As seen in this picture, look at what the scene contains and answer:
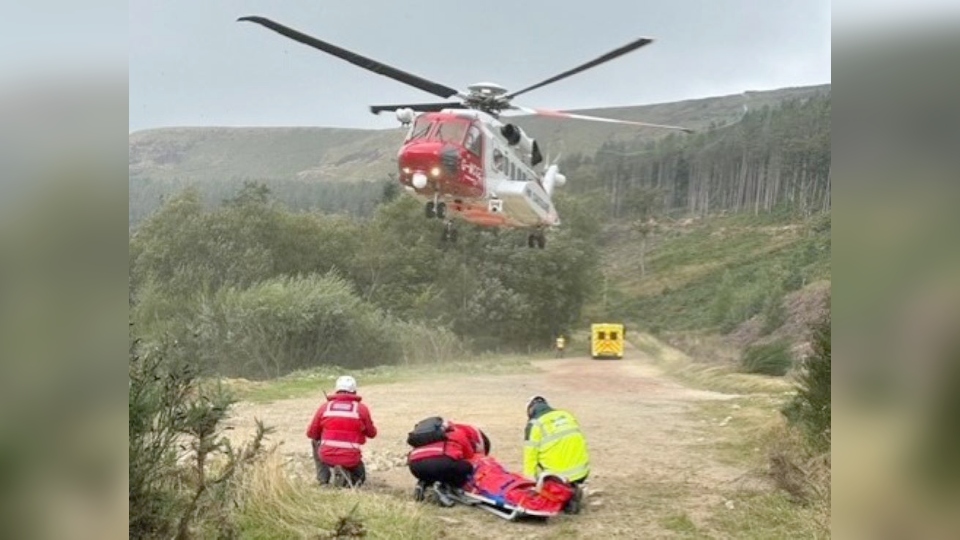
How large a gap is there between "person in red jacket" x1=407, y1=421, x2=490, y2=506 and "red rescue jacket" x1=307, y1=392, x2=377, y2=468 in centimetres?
26

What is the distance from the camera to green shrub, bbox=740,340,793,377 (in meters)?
4.26

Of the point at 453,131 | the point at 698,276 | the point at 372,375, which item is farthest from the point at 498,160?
the point at 372,375

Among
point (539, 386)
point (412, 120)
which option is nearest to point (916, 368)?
point (539, 386)

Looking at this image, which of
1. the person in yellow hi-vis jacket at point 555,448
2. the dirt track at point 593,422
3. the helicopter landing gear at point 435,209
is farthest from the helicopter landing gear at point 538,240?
the person in yellow hi-vis jacket at point 555,448

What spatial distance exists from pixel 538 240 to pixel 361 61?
122 cm

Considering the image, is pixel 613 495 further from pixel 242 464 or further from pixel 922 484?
pixel 242 464

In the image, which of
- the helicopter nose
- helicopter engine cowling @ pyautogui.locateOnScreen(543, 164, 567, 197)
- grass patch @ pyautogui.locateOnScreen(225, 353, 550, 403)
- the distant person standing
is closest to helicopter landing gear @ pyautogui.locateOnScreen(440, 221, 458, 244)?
the helicopter nose

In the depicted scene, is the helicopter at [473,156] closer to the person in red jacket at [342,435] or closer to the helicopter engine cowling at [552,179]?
the helicopter engine cowling at [552,179]

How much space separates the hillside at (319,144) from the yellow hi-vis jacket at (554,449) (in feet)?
4.28

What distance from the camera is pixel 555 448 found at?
412 centimetres

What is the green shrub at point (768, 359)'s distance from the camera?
14.0ft

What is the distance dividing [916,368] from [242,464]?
281cm

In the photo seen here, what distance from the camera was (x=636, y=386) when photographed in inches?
172

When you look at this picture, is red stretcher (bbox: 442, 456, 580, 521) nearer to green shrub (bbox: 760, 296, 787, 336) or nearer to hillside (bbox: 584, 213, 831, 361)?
hillside (bbox: 584, 213, 831, 361)
